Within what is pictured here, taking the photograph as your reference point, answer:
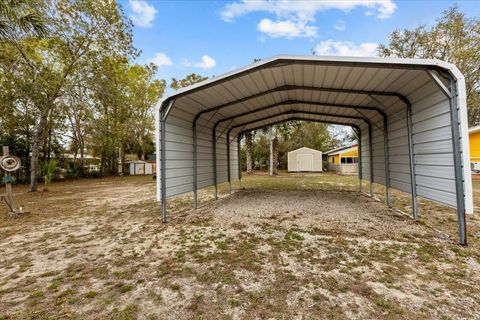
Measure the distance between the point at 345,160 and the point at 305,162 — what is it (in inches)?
156

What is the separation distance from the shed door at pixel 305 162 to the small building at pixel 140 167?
607 inches

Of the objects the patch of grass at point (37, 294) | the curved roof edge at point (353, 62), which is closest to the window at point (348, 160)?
the curved roof edge at point (353, 62)

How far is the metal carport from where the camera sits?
358cm

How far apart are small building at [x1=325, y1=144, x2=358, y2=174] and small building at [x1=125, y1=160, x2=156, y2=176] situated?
743 inches

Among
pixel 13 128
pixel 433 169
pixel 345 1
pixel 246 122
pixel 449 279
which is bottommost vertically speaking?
pixel 449 279

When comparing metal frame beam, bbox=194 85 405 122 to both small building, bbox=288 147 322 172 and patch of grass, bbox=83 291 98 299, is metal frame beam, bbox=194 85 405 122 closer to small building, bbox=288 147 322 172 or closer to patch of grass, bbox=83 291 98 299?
patch of grass, bbox=83 291 98 299

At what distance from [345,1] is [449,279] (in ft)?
37.7

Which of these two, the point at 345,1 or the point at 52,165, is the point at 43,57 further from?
the point at 345,1

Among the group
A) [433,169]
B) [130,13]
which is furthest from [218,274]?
[130,13]

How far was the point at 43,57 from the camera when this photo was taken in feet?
41.5

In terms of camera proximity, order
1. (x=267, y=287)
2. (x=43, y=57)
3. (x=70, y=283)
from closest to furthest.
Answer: (x=267, y=287) → (x=70, y=283) → (x=43, y=57)

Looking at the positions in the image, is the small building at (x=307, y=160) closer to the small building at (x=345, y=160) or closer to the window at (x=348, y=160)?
the small building at (x=345, y=160)

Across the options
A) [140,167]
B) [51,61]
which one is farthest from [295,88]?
[140,167]

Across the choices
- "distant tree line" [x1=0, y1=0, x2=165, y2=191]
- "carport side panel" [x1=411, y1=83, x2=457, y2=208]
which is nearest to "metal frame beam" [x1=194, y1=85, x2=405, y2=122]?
"carport side panel" [x1=411, y1=83, x2=457, y2=208]
